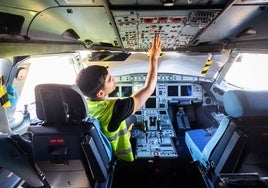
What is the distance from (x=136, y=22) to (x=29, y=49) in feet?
3.72

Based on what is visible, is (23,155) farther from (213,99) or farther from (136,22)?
(213,99)

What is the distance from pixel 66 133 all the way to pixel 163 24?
1508 millimetres

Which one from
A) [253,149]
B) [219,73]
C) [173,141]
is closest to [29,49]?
[253,149]

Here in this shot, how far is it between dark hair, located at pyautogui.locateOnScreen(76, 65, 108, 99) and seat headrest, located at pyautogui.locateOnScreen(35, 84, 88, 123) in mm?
220

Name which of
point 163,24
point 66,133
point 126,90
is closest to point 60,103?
point 66,133

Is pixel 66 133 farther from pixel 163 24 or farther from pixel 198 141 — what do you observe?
pixel 198 141

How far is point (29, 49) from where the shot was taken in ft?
8.00

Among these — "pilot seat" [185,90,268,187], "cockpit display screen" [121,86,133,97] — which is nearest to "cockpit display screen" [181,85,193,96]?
"cockpit display screen" [121,86,133,97]

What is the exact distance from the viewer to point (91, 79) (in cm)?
211

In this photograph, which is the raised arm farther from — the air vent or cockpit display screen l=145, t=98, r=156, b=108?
cockpit display screen l=145, t=98, r=156, b=108

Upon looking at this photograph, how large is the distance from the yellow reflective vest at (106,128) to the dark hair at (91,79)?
15cm

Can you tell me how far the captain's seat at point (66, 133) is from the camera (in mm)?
1932

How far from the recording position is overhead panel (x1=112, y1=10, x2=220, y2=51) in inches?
83.9

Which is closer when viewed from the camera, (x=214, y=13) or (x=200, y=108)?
(x=214, y=13)
